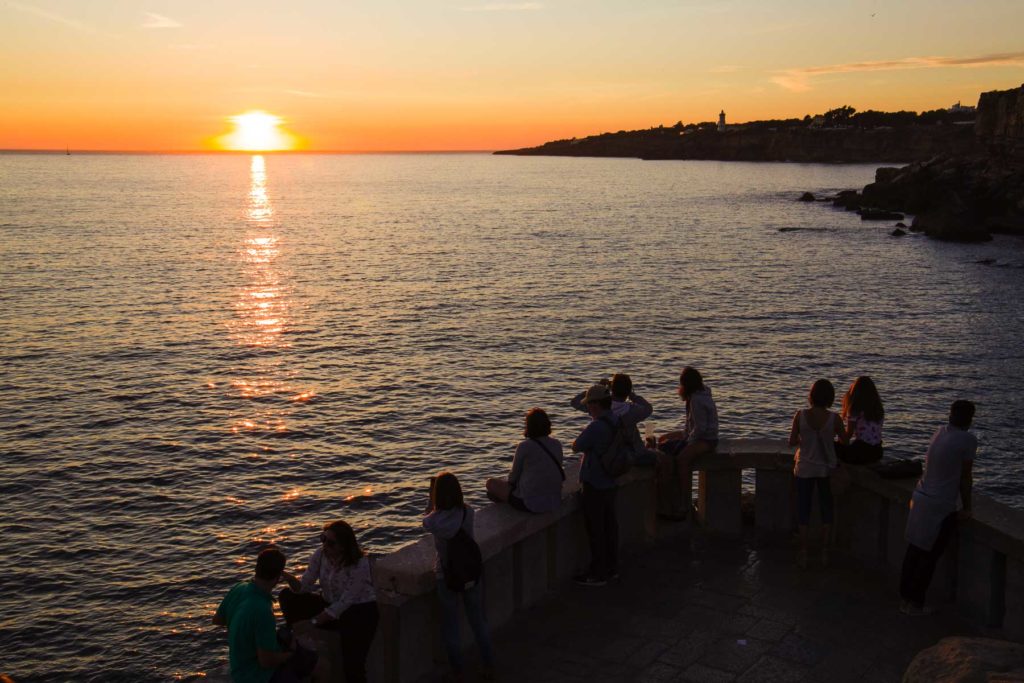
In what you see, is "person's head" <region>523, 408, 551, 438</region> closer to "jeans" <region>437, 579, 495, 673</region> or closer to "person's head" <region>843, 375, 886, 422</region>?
"jeans" <region>437, 579, 495, 673</region>

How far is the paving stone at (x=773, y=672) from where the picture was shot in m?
7.40

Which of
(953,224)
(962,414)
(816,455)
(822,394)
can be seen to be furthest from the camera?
(953,224)

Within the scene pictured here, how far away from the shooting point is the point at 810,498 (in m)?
9.38

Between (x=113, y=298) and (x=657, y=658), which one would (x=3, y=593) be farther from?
(x=113, y=298)

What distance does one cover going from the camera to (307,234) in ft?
300

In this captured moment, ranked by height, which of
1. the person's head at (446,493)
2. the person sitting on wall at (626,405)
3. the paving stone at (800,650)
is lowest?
the paving stone at (800,650)

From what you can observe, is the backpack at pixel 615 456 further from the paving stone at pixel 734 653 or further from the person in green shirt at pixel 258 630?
the person in green shirt at pixel 258 630

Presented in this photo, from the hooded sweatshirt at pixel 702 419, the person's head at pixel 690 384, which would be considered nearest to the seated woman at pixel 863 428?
the hooded sweatshirt at pixel 702 419

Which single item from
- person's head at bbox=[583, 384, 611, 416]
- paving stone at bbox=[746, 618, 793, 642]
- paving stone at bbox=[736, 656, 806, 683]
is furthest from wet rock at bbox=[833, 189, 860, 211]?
paving stone at bbox=[736, 656, 806, 683]

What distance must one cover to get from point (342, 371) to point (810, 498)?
25.1m

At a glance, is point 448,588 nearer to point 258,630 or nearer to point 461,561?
point 461,561

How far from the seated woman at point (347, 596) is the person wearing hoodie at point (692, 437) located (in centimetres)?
406

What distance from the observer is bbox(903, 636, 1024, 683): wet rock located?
19.3 feet

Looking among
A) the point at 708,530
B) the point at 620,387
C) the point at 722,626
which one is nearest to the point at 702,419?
the point at 620,387
